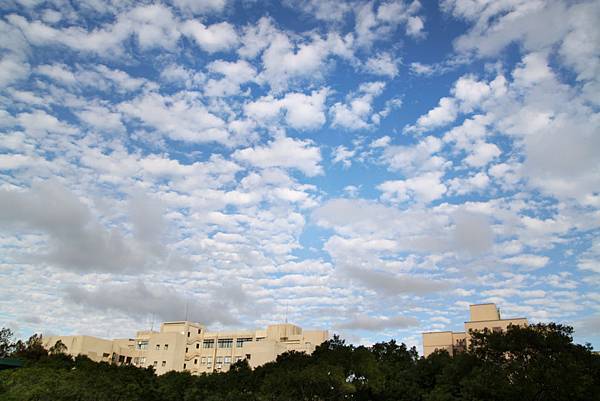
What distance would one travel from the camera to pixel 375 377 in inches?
1750

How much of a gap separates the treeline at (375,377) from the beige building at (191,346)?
34016 mm

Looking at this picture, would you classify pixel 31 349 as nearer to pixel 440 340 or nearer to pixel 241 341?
pixel 241 341

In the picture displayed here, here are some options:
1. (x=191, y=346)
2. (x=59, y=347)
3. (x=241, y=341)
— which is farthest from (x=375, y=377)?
(x=59, y=347)

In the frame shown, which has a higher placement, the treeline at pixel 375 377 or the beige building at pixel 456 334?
the beige building at pixel 456 334

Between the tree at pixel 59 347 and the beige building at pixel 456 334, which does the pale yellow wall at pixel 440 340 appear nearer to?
the beige building at pixel 456 334

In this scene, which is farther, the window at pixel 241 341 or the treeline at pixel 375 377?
the window at pixel 241 341

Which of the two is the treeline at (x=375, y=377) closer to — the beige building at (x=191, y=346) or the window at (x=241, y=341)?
the beige building at (x=191, y=346)

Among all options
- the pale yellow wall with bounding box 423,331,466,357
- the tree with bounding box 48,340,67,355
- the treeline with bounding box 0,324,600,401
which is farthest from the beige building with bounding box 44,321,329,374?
the treeline with bounding box 0,324,600,401

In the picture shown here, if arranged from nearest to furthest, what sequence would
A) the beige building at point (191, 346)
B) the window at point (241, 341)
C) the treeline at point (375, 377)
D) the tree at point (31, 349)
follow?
the treeline at point (375, 377)
the tree at point (31, 349)
the beige building at point (191, 346)
the window at point (241, 341)

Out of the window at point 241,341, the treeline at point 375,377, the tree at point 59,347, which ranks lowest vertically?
the treeline at point 375,377

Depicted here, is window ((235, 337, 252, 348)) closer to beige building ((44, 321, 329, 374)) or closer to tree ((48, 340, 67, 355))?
beige building ((44, 321, 329, 374))

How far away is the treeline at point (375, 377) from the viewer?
3478cm

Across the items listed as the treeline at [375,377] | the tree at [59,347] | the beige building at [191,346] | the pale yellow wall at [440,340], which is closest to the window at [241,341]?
the beige building at [191,346]

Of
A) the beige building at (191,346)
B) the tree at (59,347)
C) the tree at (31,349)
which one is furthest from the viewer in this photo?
the beige building at (191,346)
